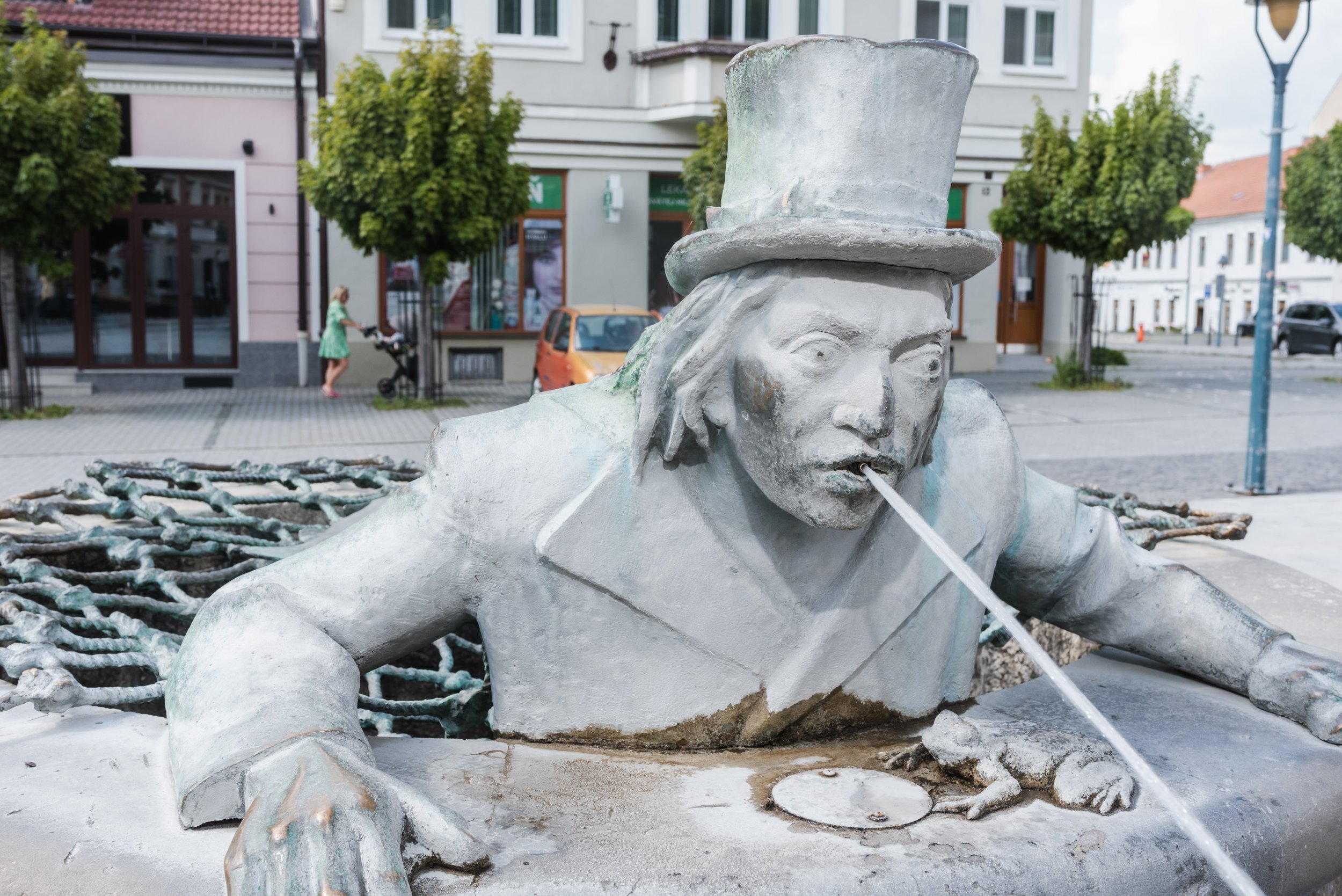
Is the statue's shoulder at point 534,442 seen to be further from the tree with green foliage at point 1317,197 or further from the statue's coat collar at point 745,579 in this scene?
the tree with green foliage at point 1317,197

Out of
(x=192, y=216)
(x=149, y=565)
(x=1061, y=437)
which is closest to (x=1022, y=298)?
(x=1061, y=437)

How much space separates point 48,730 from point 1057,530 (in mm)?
1812

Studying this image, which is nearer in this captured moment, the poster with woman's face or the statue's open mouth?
the statue's open mouth

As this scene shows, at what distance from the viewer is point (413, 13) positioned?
660 inches

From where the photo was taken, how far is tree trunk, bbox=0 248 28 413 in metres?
12.5

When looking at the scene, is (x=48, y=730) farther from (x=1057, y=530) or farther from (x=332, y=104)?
(x=332, y=104)

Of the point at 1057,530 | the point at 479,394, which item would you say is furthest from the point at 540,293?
the point at 1057,530

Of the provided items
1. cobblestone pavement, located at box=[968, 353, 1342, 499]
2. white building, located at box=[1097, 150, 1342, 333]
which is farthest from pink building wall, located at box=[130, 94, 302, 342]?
white building, located at box=[1097, 150, 1342, 333]

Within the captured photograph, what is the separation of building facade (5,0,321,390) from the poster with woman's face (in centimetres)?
295

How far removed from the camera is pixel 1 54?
39.0 feet

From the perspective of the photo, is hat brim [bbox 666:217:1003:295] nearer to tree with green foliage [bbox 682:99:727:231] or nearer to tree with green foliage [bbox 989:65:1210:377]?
tree with green foliage [bbox 682:99:727:231]

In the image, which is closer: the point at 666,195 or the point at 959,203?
the point at 666,195

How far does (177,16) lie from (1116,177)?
11857 millimetres

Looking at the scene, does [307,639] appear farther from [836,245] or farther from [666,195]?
[666,195]
